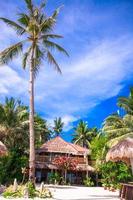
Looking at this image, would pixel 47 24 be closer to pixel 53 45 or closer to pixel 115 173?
pixel 53 45

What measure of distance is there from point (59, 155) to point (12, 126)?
10108 mm

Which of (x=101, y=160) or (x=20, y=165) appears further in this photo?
(x=101, y=160)

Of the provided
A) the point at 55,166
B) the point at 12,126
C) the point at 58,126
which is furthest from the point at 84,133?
the point at 12,126

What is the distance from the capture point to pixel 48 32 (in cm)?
2333

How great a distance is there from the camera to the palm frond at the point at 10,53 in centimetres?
2305

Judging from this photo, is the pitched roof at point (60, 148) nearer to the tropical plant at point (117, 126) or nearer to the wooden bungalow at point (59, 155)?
the wooden bungalow at point (59, 155)

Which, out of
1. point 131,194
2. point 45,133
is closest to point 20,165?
point 131,194

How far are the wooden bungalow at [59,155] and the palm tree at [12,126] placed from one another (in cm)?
570

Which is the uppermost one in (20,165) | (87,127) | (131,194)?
(87,127)

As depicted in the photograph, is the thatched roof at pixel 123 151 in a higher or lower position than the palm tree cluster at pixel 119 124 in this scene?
lower

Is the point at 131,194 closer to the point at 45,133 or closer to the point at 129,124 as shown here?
the point at 129,124

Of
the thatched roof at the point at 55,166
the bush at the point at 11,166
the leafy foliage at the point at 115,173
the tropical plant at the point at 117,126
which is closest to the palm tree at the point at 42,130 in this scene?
the thatched roof at the point at 55,166

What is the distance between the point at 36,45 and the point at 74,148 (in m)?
29.5

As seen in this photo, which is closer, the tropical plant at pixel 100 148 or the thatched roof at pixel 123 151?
the thatched roof at pixel 123 151
